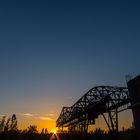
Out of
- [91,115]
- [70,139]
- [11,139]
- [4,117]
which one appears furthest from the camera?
[4,117]

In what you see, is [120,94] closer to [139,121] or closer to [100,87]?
[100,87]

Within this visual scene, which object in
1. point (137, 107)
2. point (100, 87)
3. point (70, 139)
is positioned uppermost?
point (100, 87)

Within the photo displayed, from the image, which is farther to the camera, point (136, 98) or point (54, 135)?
point (54, 135)

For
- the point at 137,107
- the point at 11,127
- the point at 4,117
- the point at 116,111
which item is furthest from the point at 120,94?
the point at 4,117

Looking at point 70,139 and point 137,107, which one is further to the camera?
point 70,139

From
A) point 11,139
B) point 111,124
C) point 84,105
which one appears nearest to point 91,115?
point 84,105

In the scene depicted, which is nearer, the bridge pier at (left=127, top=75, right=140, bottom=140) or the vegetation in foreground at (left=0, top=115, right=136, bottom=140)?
the bridge pier at (left=127, top=75, right=140, bottom=140)

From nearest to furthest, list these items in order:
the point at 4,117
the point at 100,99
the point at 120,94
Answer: the point at 120,94
the point at 100,99
the point at 4,117

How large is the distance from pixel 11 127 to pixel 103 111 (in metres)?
58.7

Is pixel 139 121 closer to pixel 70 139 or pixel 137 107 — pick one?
pixel 137 107

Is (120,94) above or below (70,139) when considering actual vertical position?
above

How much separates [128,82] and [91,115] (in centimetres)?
1376

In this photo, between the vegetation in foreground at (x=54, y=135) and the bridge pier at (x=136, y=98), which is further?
the vegetation in foreground at (x=54, y=135)

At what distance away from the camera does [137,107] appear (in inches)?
842
